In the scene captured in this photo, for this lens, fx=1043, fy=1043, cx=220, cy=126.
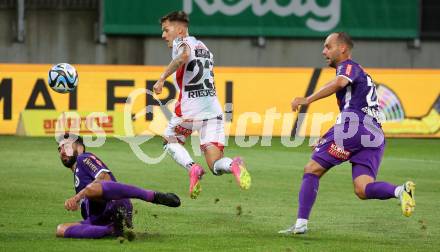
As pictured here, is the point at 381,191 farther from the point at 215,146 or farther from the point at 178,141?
the point at 178,141

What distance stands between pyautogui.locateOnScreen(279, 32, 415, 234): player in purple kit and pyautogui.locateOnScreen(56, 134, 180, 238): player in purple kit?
1458mm

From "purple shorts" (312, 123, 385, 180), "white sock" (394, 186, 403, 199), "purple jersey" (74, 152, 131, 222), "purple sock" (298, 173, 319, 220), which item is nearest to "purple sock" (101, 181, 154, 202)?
"purple jersey" (74, 152, 131, 222)

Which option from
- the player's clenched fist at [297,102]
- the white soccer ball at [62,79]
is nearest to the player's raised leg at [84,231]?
the player's clenched fist at [297,102]

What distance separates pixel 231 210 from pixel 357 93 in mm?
2809

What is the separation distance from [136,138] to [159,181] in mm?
6900

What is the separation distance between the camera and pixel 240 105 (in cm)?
2320

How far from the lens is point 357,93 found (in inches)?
407

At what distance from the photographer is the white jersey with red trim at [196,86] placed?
11.7m

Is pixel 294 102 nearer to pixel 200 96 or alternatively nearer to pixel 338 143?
pixel 338 143

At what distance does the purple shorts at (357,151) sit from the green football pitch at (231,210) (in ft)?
2.40

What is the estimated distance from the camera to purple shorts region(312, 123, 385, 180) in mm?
10289

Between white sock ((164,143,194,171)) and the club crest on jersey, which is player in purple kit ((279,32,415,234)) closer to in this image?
the club crest on jersey

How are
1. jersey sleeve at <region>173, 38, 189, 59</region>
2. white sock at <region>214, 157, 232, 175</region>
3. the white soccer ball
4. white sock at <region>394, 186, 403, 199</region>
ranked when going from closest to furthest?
white sock at <region>394, 186, 403, 199</region> → white sock at <region>214, 157, 232, 175</region> → jersey sleeve at <region>173, 38, 189, 59</region> → the white soccer ball

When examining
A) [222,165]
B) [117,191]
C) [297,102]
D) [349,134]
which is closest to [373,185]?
[349,134]
